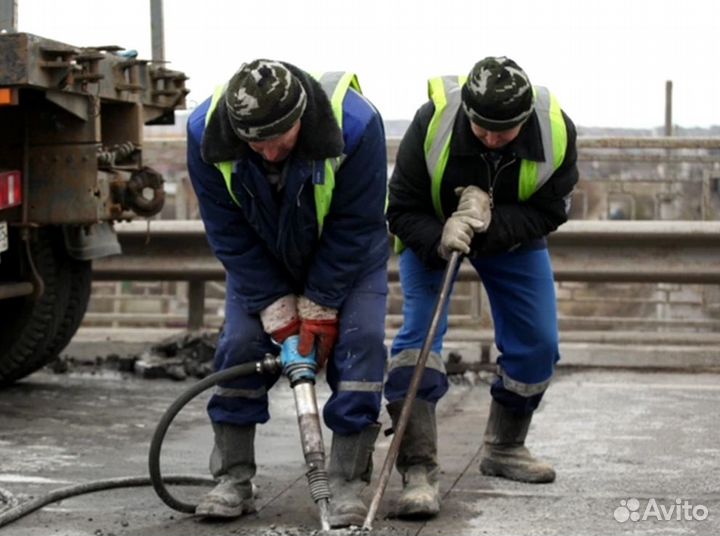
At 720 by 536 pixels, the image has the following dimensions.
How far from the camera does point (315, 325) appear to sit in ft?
17.7

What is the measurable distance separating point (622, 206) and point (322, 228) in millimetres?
16668

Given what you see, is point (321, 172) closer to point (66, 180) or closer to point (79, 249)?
point (66, 180)

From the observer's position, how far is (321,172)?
517 centimetres

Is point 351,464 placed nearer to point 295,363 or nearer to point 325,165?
point 295,363

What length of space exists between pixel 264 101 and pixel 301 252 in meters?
0.60

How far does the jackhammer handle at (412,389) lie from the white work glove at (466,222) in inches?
1.7

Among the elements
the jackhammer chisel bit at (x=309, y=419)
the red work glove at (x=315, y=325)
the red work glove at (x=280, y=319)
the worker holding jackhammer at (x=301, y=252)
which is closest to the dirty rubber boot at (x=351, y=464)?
the worker holding jackhammer at (x=301, y=252)

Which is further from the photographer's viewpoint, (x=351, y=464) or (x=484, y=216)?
(x=484, y=216)

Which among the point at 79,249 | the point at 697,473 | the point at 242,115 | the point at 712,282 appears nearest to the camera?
the point at 242,115

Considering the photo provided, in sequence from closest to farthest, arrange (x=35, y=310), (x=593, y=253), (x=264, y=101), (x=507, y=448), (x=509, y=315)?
(x=264, y=101) → (x=509, y=315) → (x=507, y=448) → (x=35, y=310) → (x=593, y=253)

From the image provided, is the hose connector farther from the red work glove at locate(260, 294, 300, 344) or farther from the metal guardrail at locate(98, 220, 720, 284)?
the metal guardrail at locate(98, 220, 720, 284)

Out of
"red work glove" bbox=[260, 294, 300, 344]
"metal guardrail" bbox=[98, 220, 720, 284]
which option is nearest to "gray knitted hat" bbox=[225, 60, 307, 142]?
"red work glove" bbox=[260, 294, 300, 344]

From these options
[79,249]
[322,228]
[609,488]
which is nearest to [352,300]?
[322,228]

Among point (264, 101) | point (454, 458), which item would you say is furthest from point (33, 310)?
point (264, 101)
